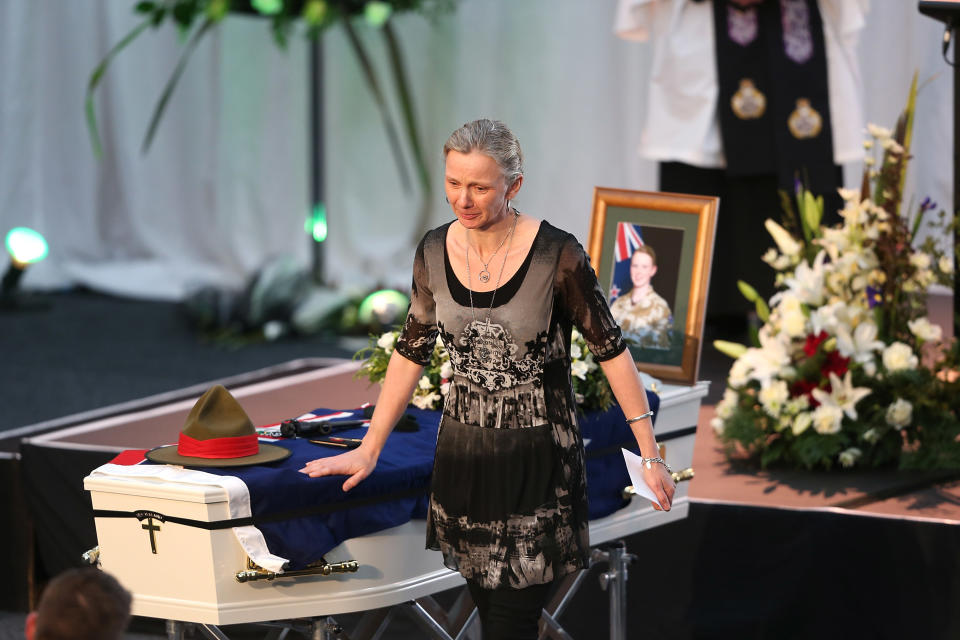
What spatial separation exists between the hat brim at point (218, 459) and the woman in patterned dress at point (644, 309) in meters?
1.07

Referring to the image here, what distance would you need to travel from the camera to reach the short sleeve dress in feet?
6.88

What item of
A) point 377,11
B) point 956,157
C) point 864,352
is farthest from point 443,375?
point 377,11

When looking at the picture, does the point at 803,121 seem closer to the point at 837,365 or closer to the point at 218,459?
the point at 837,365

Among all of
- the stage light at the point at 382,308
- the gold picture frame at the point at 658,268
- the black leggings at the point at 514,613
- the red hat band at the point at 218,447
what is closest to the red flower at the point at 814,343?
the gold picture frame at the point at 658,268

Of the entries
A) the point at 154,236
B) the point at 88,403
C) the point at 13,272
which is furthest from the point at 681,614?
the point at 154,236

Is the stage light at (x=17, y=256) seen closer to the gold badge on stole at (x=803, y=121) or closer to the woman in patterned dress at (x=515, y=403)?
the gold badge on stole at (x=803, y=121)

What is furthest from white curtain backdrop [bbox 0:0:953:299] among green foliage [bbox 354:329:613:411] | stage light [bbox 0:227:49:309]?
green foliage [bbox 354:329:613:411]

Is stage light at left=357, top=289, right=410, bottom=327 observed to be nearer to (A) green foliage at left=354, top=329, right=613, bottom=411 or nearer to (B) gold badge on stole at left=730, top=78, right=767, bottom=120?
(B) gold badge on stole at left=730, top=78, right=767, bottom=120

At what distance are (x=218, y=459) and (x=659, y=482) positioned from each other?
68 centimetres

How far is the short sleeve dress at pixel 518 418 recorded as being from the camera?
82.5 inches

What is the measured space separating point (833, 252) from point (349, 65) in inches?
170

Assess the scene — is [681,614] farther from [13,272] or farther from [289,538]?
[13,272]

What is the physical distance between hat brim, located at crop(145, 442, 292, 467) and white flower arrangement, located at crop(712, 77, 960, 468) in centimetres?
154

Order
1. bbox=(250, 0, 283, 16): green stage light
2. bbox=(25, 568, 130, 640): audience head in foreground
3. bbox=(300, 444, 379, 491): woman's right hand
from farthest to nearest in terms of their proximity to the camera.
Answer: bbox=(250, 0, 283, 16): green stage light < bbox=(300, 444, 379, 491): woman's right hand < bbox=(25, 568, 130, 640): audience head in foreground
